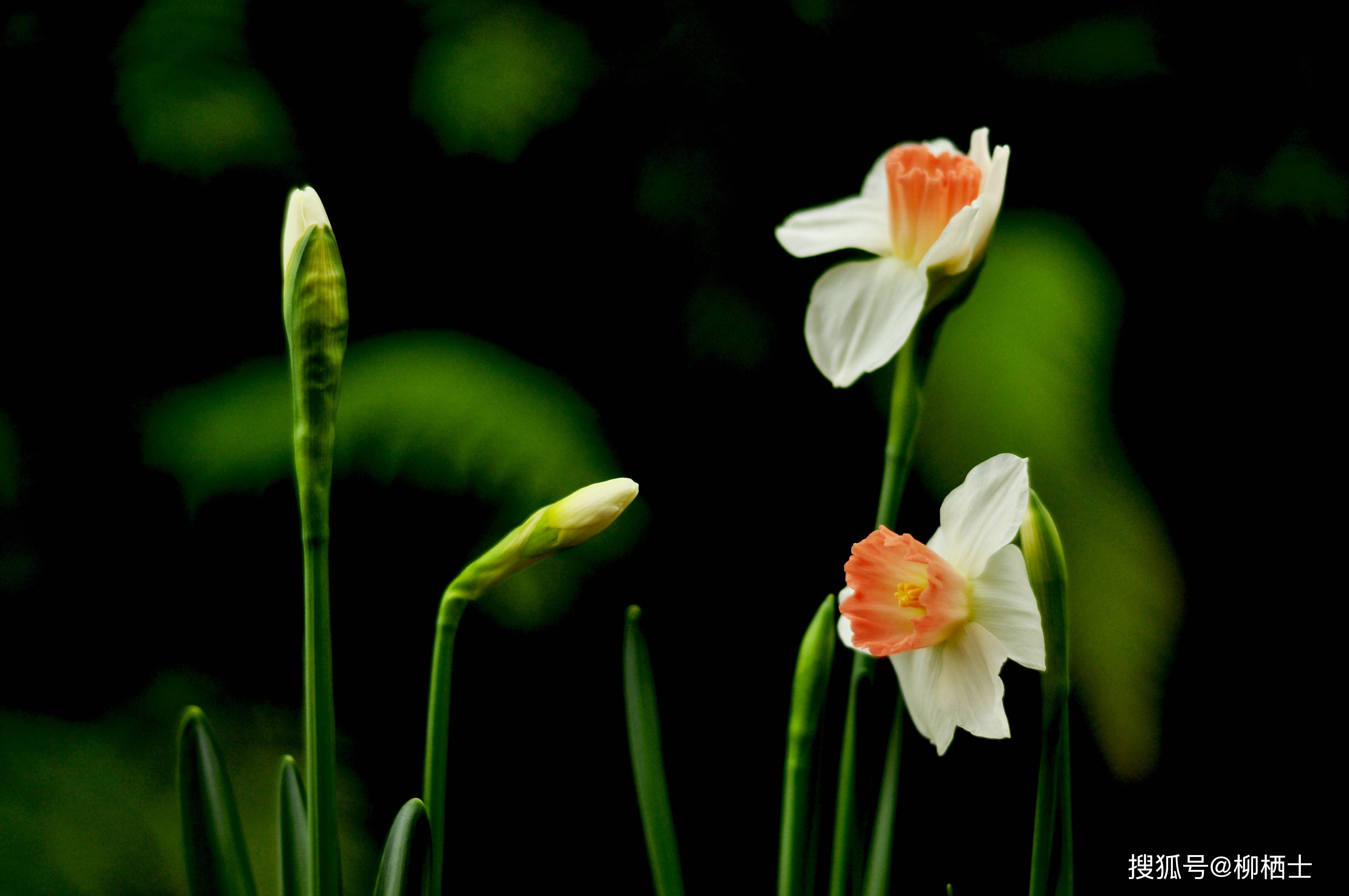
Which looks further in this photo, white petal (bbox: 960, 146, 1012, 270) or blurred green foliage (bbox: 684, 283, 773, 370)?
blurred green foliage (bbox: 684, 283, 773, 370)

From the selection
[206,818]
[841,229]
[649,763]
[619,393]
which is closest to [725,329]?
[619,393]

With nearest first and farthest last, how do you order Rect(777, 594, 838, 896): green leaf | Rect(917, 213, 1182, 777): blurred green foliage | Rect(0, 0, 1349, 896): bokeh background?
1. Rect(777, 594, 838, 896): green leaf
2. Rect(917, 213, 1182, 777): blurred green foliage
3. Rect(0, 0, 1349, 896): bokeh background

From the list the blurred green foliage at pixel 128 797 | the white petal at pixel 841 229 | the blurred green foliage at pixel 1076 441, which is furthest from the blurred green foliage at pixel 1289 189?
the blurred green foliage at pixel 128 797

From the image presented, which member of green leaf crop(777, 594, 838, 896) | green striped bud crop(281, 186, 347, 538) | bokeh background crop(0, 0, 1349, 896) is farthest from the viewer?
bokeh background crop(0, 0, 1349, 896)

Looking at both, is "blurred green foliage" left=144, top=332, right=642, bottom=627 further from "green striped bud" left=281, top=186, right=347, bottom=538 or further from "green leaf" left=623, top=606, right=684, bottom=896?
"green striped bud" left=281, top=186, right=347, bottom=538

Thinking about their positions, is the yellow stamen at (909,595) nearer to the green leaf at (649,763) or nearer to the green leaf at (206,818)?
the green leaf at (649,763)

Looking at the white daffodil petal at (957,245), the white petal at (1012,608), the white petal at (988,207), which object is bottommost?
the white petal at (1012,608)

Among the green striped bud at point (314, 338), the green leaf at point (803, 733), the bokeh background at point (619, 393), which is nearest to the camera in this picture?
the green striped bud at point (314, 338)

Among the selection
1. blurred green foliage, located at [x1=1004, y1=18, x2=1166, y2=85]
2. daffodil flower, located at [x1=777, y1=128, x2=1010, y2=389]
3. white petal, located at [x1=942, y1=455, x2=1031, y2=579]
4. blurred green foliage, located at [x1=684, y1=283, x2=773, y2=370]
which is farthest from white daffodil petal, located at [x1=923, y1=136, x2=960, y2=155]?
blurred green foliage, located at [x1=1004, y1=18, x2=1166, y2=85]
